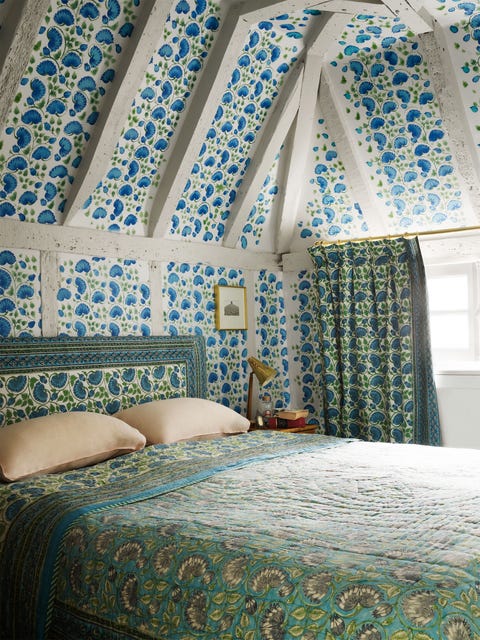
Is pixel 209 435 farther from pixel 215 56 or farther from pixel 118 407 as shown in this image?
pixel 215 56

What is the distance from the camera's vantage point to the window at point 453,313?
16.1 feet

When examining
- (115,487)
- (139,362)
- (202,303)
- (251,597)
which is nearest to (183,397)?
(139,362)

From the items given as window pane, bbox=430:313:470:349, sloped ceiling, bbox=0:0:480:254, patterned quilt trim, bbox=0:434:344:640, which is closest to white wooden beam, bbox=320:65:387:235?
sloped ceiling, bbox=0:0:480:254

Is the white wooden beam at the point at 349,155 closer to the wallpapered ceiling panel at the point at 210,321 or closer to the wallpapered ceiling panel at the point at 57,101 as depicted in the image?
the wallpapered ceiling panel at the point at 210,321

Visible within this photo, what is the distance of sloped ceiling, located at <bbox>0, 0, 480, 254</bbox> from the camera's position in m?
3.54

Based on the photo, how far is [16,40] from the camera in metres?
3.15

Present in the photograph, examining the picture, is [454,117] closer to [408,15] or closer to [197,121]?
[408,15]

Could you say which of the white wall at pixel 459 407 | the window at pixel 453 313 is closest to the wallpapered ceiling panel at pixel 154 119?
the window at pixel 453 313

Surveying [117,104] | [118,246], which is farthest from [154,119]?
[118,246]

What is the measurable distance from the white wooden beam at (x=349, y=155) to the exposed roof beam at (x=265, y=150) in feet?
0.64

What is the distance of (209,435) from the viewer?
13.2 feet

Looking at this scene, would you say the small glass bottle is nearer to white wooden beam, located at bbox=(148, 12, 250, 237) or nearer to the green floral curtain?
the green floral curtain

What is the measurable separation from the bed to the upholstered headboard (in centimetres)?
2

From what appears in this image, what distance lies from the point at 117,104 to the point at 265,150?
4.43 feet
